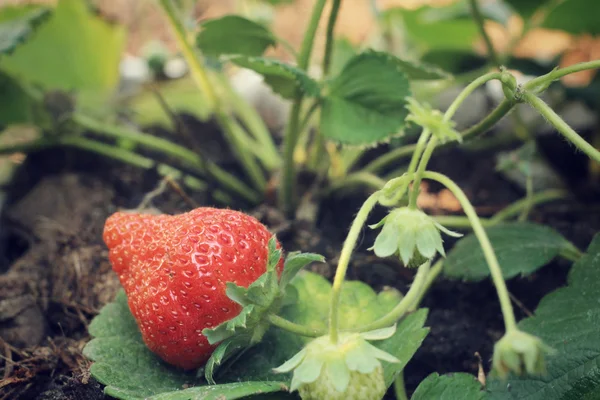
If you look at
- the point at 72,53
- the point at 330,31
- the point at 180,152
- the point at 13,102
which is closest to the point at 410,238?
the point at 330,31

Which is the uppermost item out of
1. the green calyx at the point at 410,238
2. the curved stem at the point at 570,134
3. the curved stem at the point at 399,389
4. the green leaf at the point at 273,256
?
the curved stem at the point at 570,134

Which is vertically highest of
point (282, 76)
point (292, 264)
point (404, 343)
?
point (282, 76)

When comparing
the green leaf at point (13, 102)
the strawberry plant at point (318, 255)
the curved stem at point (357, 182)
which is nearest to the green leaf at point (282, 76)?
the strawberry plant at point (318, 255)

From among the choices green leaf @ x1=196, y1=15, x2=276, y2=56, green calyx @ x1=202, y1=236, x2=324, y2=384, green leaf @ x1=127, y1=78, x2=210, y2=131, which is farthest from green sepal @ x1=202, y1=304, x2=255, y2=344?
green leaf @ x1=127, y1=78, x2=210, y2=131

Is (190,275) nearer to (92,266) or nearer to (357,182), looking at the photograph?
(92,266)

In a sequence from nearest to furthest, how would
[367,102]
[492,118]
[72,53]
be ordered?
[492,118]
[367,102]
[72,53]

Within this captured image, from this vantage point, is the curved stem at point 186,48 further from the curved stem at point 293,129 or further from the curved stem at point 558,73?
the curved stem at point 558,73

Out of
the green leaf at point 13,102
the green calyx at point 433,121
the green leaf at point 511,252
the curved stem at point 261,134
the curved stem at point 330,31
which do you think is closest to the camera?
the green calyx at point 433,121

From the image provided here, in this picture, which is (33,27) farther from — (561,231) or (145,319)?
(561,231)
